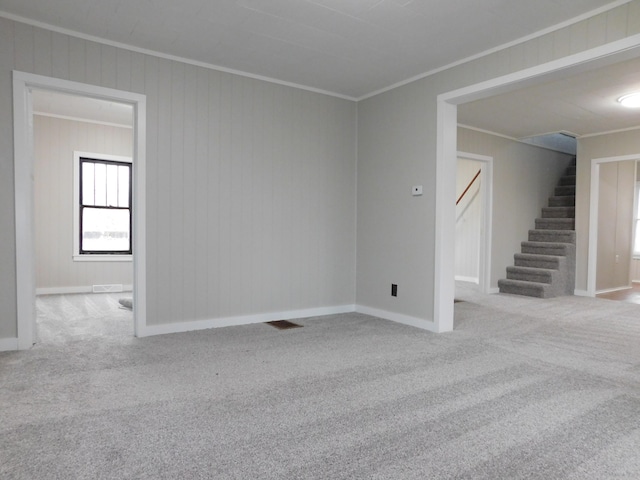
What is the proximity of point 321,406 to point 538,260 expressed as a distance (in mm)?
5540

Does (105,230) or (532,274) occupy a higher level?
(105,230)

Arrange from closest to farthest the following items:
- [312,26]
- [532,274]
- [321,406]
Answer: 1. [321,406]
2. [312,26]
3. [532,274]

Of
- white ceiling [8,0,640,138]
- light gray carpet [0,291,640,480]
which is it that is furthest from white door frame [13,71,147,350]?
white ceiling [8,0,640,138]

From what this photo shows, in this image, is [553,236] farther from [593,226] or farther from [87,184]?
[87,184]

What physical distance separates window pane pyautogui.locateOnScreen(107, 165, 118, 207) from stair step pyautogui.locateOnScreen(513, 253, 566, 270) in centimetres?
642

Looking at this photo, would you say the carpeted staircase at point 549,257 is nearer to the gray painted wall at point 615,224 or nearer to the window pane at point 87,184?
the gray painted wall at point 615,224

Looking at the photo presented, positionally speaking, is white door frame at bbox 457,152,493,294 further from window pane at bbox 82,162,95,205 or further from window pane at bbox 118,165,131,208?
window pane at bbox 82,162,95,205

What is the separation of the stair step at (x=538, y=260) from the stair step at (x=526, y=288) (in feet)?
1.35

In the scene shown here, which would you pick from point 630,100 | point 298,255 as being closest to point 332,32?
point 298,255

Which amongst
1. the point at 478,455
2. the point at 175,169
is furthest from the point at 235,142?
the point at 478,455

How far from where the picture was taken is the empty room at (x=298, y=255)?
1.88 m

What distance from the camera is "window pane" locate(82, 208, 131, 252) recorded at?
247 inches

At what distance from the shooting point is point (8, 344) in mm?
3100

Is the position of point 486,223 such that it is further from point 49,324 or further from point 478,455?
point 49,324
